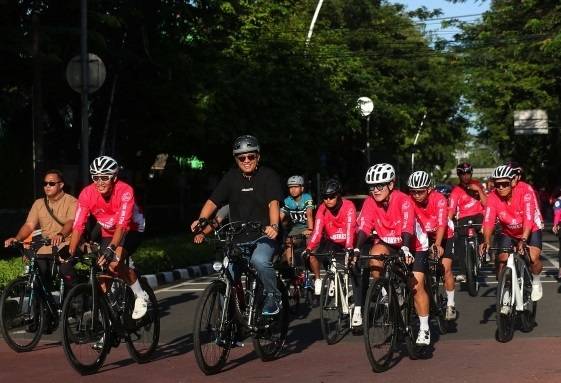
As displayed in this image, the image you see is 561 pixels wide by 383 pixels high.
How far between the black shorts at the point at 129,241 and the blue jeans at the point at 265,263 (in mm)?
1244

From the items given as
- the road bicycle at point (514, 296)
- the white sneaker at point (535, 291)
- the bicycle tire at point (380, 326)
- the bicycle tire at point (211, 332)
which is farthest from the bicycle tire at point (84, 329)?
the white sneaker at point (535, 291)

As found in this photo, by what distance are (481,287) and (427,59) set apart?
41.0 meters

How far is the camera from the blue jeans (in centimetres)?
1022

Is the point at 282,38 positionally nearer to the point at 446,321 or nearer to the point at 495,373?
the point at 446,321

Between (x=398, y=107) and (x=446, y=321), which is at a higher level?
(x=398, y=107)

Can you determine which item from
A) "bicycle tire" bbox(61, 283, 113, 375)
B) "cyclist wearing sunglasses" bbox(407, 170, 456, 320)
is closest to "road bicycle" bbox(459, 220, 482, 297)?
"cyclist wearing sunglasses" bbox(407, 170, 456, 320)

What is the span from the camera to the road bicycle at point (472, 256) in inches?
666

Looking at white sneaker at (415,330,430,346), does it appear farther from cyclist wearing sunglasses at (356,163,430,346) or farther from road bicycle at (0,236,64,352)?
road bicycle at (0,236,64,352)

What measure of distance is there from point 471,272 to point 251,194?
23.8ft

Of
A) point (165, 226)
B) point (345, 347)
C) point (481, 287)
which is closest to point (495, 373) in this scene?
point (345, 347)

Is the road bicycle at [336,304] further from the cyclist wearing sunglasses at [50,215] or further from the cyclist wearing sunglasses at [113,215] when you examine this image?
the cyclist wearing sunglasses at [50,215]

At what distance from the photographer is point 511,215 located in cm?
1264

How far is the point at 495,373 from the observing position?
31.2 ft

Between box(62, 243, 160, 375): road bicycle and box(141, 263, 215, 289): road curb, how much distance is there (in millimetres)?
9358
